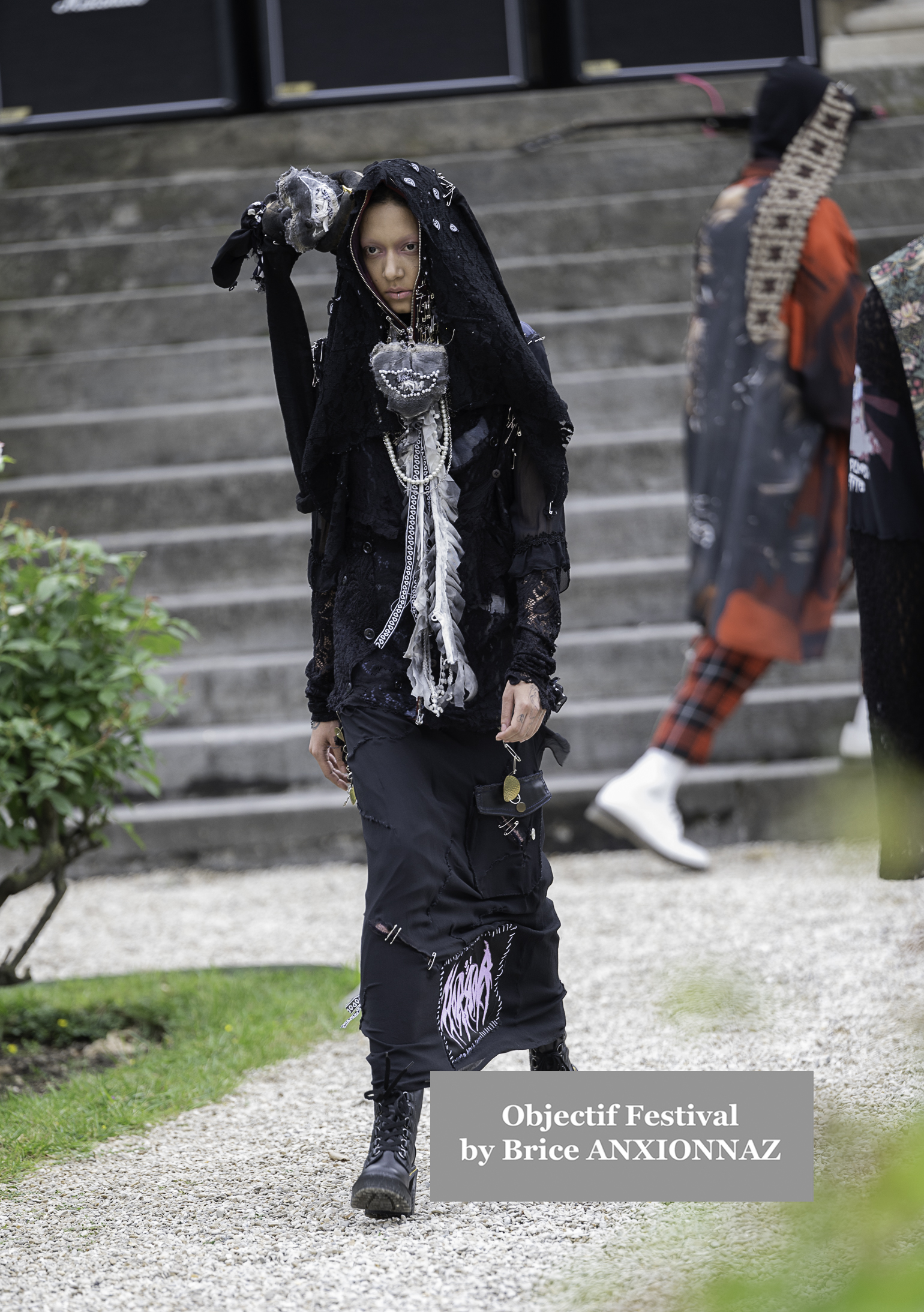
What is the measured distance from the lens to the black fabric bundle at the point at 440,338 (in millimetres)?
2428

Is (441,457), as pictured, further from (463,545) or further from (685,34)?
(685,34)

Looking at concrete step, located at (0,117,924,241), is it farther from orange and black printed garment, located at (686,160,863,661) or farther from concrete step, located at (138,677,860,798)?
concrete step, located at (138,677,860,798)

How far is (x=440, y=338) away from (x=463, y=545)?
0.34 meters

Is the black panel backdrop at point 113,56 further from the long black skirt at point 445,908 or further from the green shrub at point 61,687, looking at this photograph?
the long black skirt at point 445,908

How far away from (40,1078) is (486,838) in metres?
1.43

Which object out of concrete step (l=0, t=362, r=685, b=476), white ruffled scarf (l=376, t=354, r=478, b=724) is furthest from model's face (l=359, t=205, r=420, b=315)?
concrete step (l=0, t=362, r=685, b=476)

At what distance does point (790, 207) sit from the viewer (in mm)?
4777

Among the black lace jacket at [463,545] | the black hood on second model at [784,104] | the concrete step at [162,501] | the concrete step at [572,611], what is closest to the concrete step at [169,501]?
the concrete step at [162,501]

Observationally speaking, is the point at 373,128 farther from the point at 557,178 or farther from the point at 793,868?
the point at 793,868

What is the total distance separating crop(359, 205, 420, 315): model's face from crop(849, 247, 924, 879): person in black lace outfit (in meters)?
0.73

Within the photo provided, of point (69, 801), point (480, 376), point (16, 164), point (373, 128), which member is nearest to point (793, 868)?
point (69, 801)

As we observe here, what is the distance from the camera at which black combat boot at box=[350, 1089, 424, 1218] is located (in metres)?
2.30

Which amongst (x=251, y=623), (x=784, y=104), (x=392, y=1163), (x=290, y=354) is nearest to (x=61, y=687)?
(x=290, y=354)

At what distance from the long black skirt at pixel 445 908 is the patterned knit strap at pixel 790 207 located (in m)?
2.58
